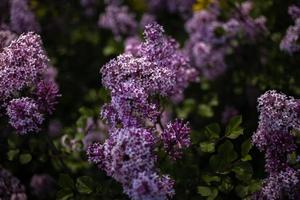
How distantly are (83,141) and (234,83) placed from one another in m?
1.71

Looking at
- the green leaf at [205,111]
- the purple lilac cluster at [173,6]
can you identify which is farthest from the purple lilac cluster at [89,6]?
the green leaf at [205,111]

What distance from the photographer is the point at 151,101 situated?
9.31 ft

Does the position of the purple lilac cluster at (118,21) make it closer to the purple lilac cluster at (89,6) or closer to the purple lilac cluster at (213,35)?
the purple lilac cluster at (89,6)

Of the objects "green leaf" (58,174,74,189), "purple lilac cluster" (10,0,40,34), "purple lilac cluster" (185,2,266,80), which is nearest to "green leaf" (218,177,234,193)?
"green leaf" (58,174,74,189)

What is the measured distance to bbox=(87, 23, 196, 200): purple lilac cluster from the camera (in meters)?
2.33

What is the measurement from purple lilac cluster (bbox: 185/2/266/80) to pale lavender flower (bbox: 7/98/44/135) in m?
2.13

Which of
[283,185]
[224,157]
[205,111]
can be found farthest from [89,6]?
[283,185]

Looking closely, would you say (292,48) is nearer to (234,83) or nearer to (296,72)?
(296,72)


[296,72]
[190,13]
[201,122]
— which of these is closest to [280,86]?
[296,72]

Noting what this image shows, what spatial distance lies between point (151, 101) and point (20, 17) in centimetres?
188

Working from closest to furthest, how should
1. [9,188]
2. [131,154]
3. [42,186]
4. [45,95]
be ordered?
[131,154]
[45,95]
[9,188]
[42,186]

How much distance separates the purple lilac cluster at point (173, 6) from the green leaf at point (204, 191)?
2872 millimetres

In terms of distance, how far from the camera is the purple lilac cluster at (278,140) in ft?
8.16

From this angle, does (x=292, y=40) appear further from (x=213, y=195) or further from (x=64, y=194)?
(x=64, y=194)
